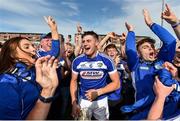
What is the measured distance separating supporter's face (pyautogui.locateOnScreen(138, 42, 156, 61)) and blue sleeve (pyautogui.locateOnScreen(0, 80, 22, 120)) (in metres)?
2.28

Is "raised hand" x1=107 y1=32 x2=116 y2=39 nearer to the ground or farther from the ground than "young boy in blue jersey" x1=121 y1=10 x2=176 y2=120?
farther from the ground

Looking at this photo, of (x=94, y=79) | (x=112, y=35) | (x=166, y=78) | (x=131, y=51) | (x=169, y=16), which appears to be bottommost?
(x=94, y=79)

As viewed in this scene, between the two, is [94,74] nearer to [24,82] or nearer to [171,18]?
[171,18]

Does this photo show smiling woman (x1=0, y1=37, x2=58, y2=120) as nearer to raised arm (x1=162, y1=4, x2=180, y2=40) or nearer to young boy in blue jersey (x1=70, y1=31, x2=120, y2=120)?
raised arm (x1=162, y1=4, x2=180, y2=40)

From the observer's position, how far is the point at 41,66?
205cm

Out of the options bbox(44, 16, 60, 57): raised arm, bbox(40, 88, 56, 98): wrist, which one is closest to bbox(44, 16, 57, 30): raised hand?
bbox(44, 16, 60, 57): raised arm

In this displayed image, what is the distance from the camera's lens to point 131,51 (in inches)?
163

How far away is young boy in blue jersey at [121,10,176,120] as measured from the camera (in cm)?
307

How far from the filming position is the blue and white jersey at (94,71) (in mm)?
5090

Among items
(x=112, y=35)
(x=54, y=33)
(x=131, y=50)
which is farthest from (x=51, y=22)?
(x=112, y=35)

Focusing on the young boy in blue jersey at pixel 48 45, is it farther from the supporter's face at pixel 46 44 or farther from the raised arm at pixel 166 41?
the raised arm at pixel 166 41

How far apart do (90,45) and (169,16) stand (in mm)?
1907

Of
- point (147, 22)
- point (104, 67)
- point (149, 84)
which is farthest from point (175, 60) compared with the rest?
point (104, 67)

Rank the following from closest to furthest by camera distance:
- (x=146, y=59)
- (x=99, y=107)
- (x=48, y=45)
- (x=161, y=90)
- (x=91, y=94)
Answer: (x=161, y=90) → (x=146, y=59) → (x=91, y=94) → (x=99, y=107) → (x=48, y=45)
